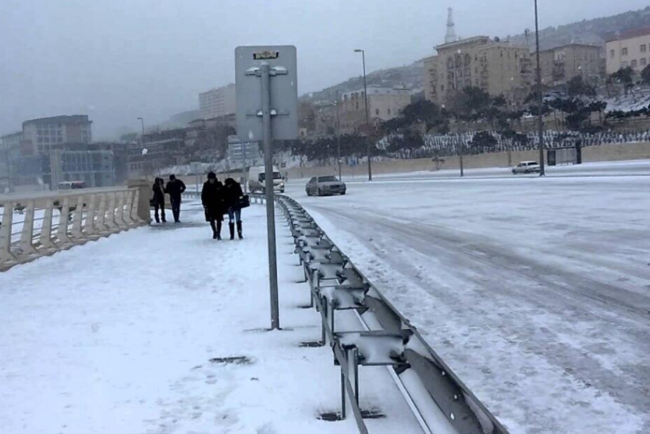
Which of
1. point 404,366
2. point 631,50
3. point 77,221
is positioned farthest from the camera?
point 631,50

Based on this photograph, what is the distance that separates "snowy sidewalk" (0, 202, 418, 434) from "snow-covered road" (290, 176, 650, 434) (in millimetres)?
1136

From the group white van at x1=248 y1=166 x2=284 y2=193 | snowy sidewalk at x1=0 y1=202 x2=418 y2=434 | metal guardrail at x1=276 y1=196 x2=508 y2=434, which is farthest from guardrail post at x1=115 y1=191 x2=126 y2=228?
white van at x1=248 y1=166 x2=284 y2=193

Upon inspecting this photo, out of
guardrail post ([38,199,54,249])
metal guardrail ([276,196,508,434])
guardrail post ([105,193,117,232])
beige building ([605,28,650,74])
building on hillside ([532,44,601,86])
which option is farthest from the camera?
building on hillside ([532,44,601,86])

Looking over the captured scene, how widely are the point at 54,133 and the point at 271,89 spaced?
1956 inches

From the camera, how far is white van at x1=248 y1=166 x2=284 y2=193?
2392 inches

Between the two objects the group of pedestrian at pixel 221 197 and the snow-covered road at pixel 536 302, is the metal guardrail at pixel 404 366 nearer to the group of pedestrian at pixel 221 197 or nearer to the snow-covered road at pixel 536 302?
the snow-covered road at pixel 536 302

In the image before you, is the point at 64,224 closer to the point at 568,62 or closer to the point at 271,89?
the point at 271,89

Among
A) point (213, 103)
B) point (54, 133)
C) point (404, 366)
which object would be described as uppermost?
point (213, 103)

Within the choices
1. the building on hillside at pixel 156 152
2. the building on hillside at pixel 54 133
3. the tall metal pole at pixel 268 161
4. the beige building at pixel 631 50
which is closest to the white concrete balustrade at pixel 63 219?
the tall metal pole at pixel 268 161

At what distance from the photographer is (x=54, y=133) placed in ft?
175

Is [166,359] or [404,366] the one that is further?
[166,359]

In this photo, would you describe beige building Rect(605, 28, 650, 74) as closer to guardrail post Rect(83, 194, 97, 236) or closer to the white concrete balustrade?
the white concrete balustrade

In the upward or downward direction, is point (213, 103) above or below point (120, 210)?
above

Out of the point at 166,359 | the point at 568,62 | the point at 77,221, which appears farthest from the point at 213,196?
the point at 568,62
